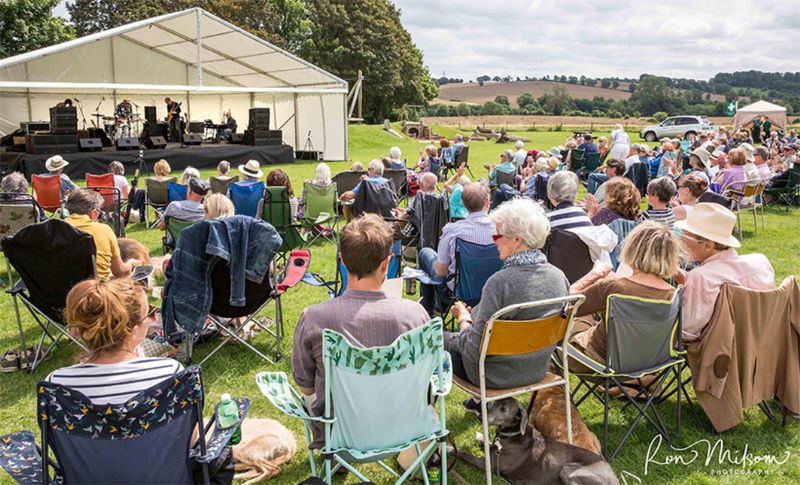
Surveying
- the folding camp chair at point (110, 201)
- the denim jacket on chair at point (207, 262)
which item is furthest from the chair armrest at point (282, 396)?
the folding camp chair at point (110, 201)

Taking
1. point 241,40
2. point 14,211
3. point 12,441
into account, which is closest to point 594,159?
point 241,40

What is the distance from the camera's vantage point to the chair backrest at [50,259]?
3611mm

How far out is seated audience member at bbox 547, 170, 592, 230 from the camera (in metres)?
4.24

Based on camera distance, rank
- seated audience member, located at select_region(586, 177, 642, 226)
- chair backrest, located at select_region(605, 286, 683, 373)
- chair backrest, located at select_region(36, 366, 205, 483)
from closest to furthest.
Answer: chair backrest, located at select_region(36, 366, 205, 483) < chair backrest, located at select_region(605, 286, 683, 373) < seated audience member, located at select_region(586, 177, 642, 226)

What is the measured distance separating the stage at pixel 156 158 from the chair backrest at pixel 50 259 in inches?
438

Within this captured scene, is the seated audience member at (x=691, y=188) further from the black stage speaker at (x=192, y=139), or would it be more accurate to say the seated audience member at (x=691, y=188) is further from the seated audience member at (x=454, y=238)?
the black stage speaker at (x=192, y=139)

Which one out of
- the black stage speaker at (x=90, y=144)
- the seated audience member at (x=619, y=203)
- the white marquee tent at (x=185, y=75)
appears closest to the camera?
the seated audience member at (x=619, y=203)

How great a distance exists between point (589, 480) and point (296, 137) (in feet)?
57.6

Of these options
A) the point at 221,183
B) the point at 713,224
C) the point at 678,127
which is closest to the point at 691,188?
the point at 713,224

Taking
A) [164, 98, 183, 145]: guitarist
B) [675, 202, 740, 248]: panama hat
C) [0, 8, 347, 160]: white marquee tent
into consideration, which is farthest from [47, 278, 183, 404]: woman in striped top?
[164, 98, 183, 145]: guitarist

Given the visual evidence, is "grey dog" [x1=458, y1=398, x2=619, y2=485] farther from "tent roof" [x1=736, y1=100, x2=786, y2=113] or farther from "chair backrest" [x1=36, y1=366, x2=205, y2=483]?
"tent roof" [x1=736, y1=100, x2=786, y2=113]

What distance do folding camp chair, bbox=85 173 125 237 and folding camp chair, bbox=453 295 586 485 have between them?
15.8ft

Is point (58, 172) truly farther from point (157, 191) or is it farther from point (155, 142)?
point (155, 142)

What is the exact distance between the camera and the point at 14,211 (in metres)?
5.72
